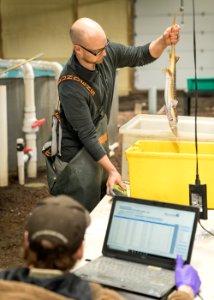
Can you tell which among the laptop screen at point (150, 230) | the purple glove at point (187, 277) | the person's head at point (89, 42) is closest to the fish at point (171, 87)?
the person's head at point (89, 42)

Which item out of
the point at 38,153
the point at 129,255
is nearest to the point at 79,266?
the point at 129,255

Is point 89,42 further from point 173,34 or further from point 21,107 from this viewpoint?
point 21,107

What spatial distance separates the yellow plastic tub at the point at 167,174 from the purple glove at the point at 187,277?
30.5 inches

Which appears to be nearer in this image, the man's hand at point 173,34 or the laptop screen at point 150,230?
the laptop screen at point 150,230

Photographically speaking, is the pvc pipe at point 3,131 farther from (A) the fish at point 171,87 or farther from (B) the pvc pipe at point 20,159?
(A) the fish at point 171,87

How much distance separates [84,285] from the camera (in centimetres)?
146

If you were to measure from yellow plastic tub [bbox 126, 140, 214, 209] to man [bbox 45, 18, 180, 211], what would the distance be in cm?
17

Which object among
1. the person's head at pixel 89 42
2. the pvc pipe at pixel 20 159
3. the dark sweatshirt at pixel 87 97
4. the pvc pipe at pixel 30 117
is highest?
the person's head at pixel 89 42

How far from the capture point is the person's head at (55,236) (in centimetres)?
141

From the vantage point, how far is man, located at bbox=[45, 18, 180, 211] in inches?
107

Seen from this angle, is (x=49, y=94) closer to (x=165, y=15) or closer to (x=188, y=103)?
(x=188, y=103)

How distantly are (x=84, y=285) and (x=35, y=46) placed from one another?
895cm

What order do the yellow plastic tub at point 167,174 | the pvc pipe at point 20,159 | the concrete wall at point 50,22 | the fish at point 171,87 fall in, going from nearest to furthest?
the yellow plastic tub at point 167,174 < the fish at point 171,87 < the pvc pipe at point 20,159 < the concrete wall at point 50,22

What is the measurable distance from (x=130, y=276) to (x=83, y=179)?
3.54 feet
